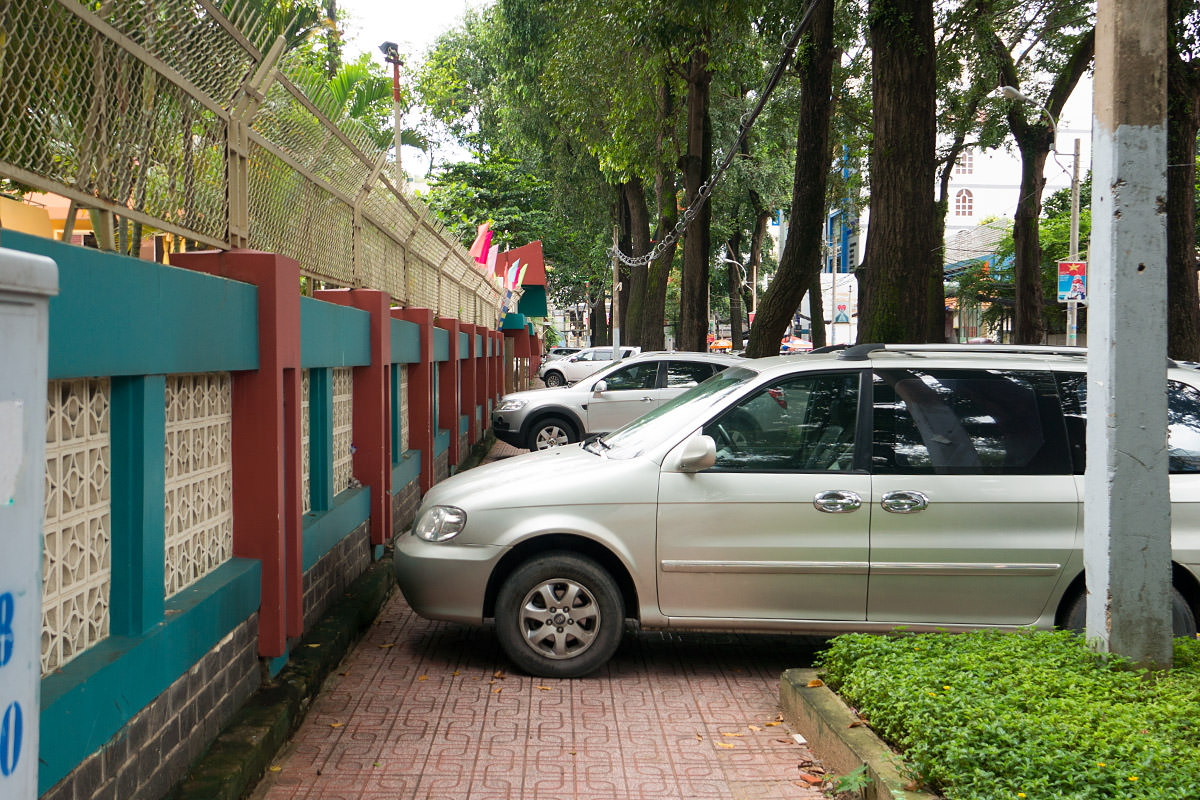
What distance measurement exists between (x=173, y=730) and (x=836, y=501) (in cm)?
335

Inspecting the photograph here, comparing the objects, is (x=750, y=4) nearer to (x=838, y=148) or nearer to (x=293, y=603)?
(x=293, y=603)

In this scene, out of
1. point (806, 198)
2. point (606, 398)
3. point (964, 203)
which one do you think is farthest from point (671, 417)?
point (964, 203)

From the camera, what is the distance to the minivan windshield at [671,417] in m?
6.08

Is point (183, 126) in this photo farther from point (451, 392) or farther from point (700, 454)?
point (451, 392)

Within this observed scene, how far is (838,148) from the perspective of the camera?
29.6 meters

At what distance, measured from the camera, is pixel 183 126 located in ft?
14.0

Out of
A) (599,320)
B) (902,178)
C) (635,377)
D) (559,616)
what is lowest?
(559,616)

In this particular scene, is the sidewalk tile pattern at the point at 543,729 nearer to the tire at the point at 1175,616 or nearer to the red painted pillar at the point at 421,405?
the tire at the point at 1175,616

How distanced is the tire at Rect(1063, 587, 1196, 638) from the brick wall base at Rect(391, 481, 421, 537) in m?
4.75

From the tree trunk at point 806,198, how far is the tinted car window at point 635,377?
4.91 feet

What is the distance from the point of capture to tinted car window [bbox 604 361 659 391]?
50.6 feet

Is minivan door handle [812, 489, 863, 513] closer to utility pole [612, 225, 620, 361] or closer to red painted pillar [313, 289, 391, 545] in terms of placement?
red painted pillar [313, 289, 391, 545]

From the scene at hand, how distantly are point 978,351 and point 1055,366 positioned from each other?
0.45 meters

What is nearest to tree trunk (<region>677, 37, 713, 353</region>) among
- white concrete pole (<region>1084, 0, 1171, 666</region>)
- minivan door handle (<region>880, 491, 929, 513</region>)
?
minivan door handle (<region>880, 491, 929, 513</region>)
